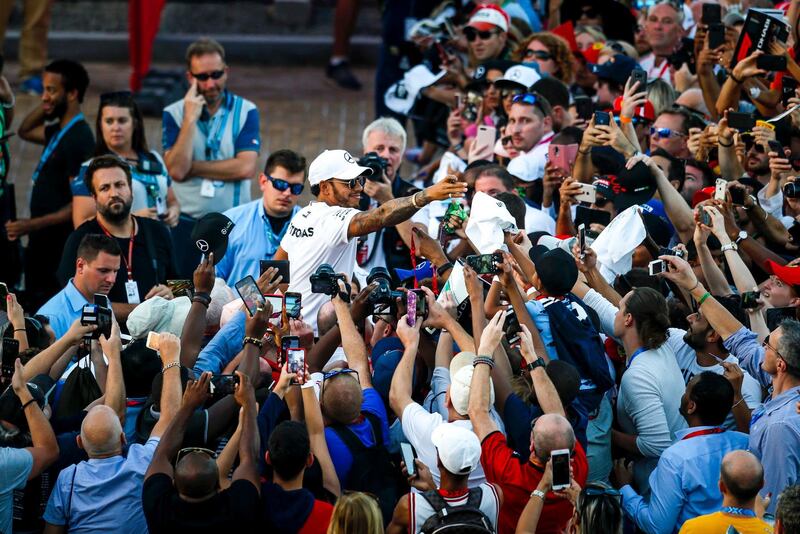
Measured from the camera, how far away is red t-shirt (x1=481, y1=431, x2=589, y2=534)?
5.22 m

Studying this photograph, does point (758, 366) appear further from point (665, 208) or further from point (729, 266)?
point (665, 208)

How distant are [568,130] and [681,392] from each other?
260 cm

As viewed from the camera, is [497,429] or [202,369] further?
[202,369]

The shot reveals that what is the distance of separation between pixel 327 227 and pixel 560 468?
6.71 feet

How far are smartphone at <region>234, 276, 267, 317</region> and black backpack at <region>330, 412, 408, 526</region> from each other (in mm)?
676

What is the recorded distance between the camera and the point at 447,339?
604cm

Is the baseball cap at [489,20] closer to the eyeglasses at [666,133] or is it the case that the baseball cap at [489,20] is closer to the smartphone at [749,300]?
the eyeglasses at [666,133]

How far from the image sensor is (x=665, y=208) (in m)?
7.21

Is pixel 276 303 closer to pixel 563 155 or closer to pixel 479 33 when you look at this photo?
pixel 563 155

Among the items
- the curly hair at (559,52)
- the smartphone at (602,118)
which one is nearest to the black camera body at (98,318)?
the smartphone at (602,118)

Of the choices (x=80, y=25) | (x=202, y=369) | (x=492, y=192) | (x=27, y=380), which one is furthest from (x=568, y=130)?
(x=80, y=25)

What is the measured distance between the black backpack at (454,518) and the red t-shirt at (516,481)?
0.88 feet

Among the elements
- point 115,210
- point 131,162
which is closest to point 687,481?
point 115,210

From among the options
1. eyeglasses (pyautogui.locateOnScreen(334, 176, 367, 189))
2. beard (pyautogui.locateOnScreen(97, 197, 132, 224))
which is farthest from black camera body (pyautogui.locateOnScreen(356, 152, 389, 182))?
beard (pyautogui.locateOnScreen(97, 197, 132, 224))
